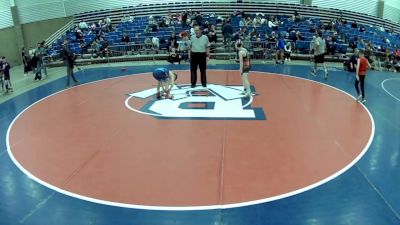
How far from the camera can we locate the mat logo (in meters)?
11.2

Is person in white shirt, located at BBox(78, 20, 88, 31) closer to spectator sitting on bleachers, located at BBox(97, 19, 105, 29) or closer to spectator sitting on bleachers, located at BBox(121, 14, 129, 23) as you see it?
spectator sitting on bleachers, located at BBox(97, 19, 105, 29)

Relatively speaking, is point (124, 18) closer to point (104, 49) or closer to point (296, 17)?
point (104, 49)

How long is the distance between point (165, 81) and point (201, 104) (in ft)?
5.02

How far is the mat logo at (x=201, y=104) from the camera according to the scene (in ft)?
36.7

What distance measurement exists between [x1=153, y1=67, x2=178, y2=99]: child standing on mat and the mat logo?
1.02ft

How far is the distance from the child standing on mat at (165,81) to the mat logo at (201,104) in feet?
1.02

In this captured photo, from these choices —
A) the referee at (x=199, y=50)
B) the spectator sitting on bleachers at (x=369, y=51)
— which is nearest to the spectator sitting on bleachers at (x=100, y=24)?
the referee at (x=199, y=50)

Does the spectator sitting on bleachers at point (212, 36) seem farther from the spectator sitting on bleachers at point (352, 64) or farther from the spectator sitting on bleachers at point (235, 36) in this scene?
the spectator sitting on bleachers at point (352, 64)

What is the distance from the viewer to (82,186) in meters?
7.05

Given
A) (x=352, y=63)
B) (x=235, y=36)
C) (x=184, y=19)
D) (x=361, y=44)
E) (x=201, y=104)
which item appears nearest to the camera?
(x=201, y=104)

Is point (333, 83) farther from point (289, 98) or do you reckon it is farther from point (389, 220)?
point (389, 220)

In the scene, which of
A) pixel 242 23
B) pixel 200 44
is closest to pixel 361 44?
pixel 242 23

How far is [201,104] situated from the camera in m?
12.4

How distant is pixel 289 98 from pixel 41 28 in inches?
817
